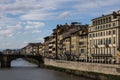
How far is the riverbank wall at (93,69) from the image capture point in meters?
49.4

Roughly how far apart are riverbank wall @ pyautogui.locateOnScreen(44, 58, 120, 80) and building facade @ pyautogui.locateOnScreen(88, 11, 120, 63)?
354cm

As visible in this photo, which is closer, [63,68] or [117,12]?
[117,12]

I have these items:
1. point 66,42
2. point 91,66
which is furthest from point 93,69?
point 66,42

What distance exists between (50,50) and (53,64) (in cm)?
3249

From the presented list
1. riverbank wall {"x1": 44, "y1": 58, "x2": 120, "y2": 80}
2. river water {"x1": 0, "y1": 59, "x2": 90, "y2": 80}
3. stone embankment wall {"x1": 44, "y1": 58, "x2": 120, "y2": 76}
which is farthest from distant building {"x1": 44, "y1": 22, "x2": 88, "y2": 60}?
river water {"x1": 0, "y1": 59, "x2": 90, "y2": 80}

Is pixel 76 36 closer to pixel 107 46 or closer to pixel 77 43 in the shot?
pixel 77 43

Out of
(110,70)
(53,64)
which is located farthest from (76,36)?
(110,70)

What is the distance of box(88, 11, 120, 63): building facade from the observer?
6341 centimetres

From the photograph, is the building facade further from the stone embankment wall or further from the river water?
the river water

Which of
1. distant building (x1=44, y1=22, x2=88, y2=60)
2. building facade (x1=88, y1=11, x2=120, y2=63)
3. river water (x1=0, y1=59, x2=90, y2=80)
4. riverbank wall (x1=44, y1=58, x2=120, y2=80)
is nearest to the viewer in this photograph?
riverbank wall (x1=44, y1=58, x2=120, y2=80)

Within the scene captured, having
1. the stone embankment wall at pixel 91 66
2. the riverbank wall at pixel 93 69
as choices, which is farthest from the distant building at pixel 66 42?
the riverbank wall at pixel 93 69

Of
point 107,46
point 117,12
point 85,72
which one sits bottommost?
point 85,72

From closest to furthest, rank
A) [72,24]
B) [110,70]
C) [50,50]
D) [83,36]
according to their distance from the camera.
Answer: [110,70], [83,36], [72,24], [50,50]

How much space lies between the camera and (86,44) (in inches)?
3189
